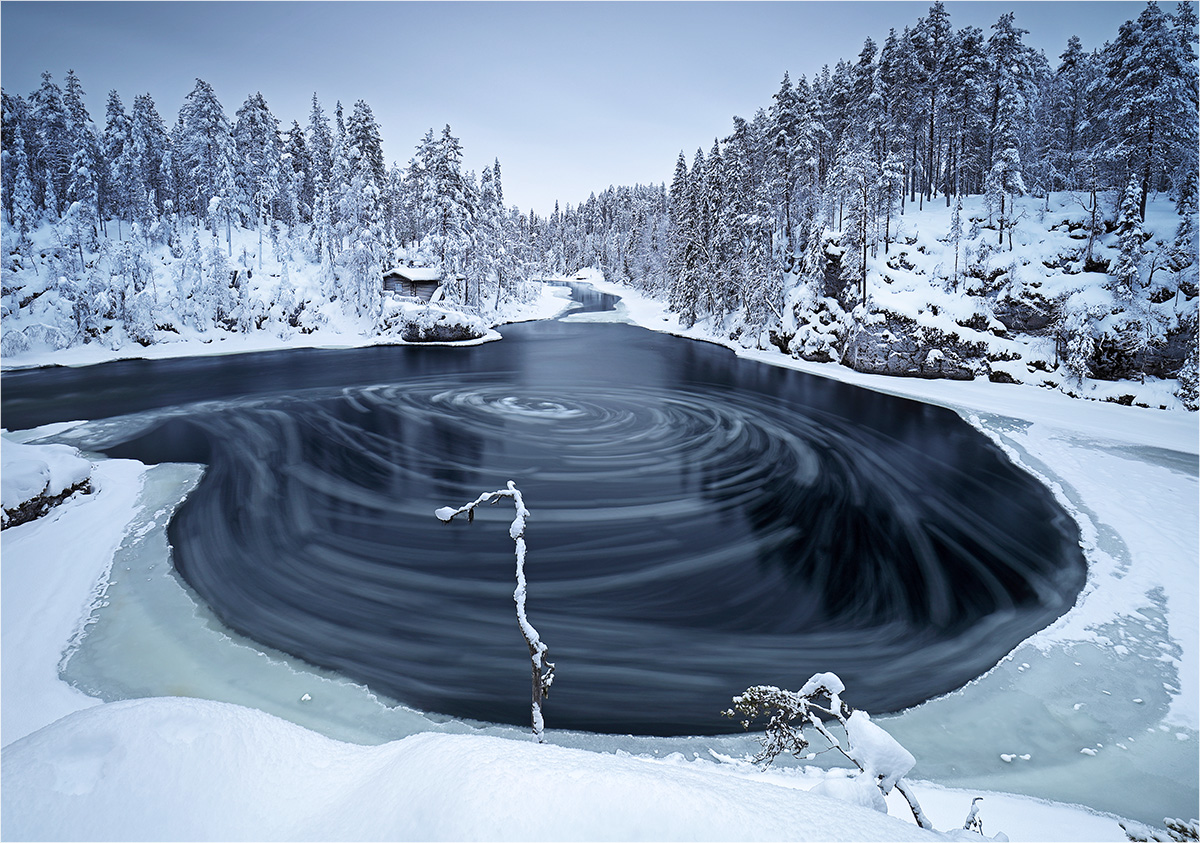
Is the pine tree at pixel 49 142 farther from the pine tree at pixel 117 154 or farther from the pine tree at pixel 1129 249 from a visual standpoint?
the pine tree at pixel 1129 249

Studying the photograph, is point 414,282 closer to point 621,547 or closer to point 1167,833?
→ point 621,547

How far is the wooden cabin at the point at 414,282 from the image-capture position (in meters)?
51.7

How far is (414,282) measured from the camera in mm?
52000

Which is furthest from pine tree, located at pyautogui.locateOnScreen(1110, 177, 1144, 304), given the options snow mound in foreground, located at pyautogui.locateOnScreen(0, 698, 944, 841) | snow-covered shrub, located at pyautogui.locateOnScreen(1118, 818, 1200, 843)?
snow mound in foreground, located at pyautogui.locateOnScreen(0, 698, 944, 841)

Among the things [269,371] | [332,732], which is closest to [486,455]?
[332,732]

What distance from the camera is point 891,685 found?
27.6 feet

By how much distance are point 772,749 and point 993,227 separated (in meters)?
45.5

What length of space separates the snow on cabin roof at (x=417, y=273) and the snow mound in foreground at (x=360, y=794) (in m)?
52.5

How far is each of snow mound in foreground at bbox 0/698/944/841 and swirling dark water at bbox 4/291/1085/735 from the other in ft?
16.1

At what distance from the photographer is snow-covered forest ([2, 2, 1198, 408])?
3080 cm

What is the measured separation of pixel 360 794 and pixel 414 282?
54.4 m

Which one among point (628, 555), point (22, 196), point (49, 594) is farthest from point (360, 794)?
point (22, 196)

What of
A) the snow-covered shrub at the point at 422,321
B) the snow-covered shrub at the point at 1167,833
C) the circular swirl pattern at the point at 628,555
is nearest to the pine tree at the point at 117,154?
the snow-covered shrub at the point at 422,321

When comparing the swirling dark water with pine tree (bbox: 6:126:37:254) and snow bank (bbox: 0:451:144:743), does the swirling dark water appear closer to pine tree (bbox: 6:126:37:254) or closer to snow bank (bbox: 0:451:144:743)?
snow bank (bbox: 0:451:144:743)
